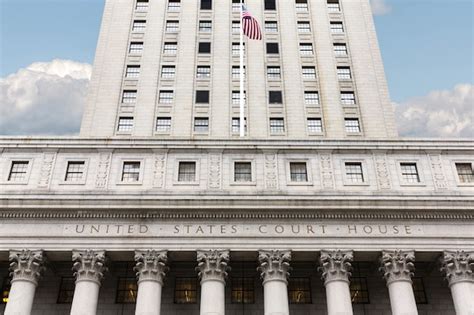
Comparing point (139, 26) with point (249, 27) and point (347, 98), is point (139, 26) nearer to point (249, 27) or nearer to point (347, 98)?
point (249, 27)

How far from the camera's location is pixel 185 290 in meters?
34.9

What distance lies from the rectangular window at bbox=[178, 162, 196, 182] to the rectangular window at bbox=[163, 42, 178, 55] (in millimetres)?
25044

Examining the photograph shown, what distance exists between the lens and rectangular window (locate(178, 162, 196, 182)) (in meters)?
35.9

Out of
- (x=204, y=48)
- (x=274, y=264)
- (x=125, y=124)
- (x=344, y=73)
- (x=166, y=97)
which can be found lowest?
(x=274, y=264)

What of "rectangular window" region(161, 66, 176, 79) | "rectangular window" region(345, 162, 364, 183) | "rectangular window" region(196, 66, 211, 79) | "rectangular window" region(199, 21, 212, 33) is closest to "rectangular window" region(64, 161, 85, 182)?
"rectangular window" region(345, 162, 364, 183)

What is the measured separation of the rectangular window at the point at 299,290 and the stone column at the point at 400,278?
5412 mm

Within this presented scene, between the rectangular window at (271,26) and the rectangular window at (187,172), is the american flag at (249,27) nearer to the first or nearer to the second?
the rectangular window at (271,26)

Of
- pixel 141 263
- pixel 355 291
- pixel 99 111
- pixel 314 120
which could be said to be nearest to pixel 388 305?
pixel 355 291

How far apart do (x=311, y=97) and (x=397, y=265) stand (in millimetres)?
26554

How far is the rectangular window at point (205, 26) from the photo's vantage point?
197 feet

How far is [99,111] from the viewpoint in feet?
175

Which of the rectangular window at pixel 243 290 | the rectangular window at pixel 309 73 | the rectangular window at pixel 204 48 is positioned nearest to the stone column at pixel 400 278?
the rectangular window at pixel 243 290

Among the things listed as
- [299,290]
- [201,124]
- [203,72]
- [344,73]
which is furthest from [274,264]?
[344,73]

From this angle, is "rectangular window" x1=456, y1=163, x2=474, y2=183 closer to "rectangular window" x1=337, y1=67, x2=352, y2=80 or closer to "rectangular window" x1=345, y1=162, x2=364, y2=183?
"rectangular window" x1=345, y1=162, x2=364, y2=183
